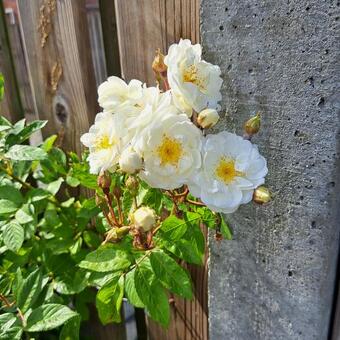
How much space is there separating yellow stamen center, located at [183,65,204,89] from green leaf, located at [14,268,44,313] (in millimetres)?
691

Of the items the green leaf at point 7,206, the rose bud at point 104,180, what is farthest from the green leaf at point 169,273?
the green leaf at point 7,206

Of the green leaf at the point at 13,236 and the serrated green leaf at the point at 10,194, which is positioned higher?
the serrated green leaf at the point at 10,194

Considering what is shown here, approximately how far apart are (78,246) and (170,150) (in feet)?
2.32

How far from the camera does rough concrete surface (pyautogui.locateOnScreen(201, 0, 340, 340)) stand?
2.64ft

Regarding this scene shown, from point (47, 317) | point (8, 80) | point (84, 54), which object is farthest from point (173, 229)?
point (8, 80)

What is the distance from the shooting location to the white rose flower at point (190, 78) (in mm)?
729

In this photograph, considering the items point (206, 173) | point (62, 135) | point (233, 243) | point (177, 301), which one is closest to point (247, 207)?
point (233, 243)

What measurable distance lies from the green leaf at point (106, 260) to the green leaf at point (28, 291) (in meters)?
0.20

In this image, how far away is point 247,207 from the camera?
3.28 feet

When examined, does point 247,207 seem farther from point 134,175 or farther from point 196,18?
point 196,18

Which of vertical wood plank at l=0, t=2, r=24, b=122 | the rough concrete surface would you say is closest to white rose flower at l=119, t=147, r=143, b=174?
the rough concrete surface

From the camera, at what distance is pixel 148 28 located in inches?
44.7

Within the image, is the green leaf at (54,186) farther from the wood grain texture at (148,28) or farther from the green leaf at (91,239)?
the wood grain texture at (148,28)

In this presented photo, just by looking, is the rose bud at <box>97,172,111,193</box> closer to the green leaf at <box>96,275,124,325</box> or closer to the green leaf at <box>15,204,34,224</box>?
the green leaf at <box>96,275,124,325</box>
